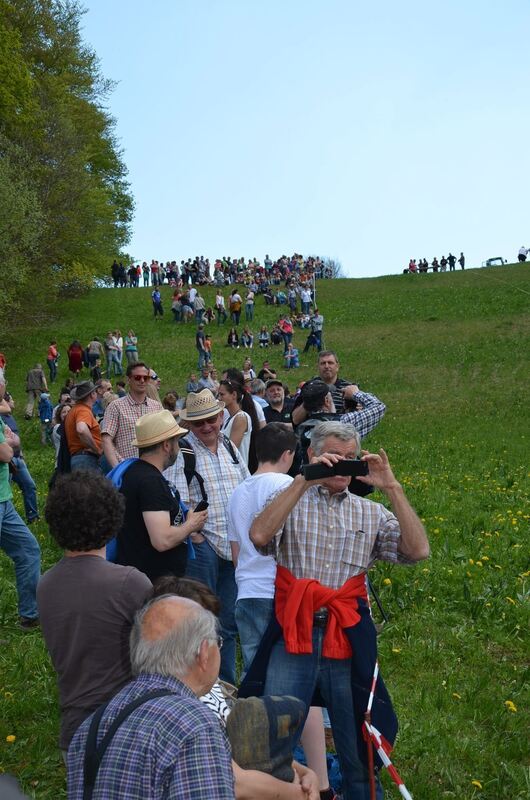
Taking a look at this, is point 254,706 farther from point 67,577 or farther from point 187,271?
point 187,271

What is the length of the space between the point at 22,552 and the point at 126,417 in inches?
69.7

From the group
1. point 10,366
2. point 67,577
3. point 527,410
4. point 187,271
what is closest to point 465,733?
point 67,577

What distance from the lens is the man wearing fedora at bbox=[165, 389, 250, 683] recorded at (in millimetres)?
5527

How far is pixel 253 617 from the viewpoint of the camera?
4.73 meters

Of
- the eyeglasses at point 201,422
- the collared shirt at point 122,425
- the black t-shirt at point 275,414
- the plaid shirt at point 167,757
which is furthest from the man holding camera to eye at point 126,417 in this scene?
the plaid shirt at point 167,757

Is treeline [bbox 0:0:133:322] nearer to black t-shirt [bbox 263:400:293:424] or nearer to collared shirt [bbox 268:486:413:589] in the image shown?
black t-shirt [bbox 263:400:293:424]

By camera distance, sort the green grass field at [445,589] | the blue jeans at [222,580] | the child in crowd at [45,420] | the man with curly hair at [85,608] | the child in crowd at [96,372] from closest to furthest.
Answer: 1. the man with curly hair at [85,608]
2. the green grass field at [445,589]
3. the blue jeans at [222,580]
4. the child in crowd at [45,420]
5. the child in crowd at [96,372]

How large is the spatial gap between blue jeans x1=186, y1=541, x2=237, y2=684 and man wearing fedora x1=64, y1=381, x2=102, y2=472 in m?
2.83

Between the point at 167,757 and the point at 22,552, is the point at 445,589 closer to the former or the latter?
the point at 22,552

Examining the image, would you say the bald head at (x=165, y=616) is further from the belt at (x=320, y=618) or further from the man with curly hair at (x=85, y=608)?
the belt at (x=320, y=618)

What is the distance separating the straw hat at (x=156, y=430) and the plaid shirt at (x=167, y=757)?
2.62m

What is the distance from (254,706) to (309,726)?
4.71 ft

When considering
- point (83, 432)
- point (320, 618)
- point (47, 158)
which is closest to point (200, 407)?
point (320, 618)

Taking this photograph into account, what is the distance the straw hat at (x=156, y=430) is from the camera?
16.1 feet
